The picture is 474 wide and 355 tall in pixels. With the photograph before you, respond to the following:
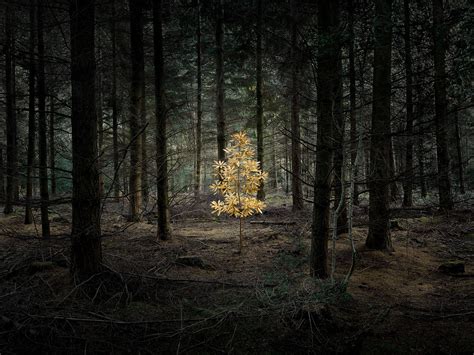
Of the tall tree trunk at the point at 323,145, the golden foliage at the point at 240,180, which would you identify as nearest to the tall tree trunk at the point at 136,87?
the golden foliage at the point at 240,180

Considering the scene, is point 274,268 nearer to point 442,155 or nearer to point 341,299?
point 341,299

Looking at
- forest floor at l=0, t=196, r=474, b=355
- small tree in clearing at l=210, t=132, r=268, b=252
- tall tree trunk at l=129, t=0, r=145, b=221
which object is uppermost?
tall tree trunk at l=129, t=0, r=145, b=221

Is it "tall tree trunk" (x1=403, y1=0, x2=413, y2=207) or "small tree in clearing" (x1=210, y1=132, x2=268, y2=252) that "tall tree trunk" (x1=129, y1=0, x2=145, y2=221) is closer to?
"small tree in clearing" (x1=210, y1=132, x2=268, y2=252)

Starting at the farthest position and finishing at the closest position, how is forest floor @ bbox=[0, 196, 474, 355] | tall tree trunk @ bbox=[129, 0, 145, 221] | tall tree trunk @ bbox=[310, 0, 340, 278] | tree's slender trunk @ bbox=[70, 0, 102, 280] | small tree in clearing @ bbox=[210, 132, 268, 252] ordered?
tall tree trunk @ bbox=[129, 0, 145, 221] → small tree in clearing @ bbox=[210, 132, 268, 252] → tall tree trunk @ bbox=[310, 0, 340, 278] → tree's slender trunk @ bbox=[70, 0, 102, 280] → forest floor @ bbox=[0, 196, 474, 355]

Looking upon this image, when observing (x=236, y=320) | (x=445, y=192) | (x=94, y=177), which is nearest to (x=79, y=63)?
(x=94, y=177)

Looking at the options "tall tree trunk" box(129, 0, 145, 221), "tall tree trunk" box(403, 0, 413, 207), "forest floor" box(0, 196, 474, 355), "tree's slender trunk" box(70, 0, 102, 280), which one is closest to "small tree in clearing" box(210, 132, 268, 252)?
"forest floor" box(0, 196, 474, 355)

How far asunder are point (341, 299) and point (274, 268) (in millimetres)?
2554

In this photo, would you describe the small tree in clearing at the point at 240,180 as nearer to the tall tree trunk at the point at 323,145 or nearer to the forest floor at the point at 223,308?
the forest floor at the point at 223,308

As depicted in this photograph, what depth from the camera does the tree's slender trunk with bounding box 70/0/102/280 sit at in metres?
4.64

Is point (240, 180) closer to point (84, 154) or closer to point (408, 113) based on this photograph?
point (84, 154)

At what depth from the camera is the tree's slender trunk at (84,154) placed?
4.64 metres

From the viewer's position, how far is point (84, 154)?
468cm

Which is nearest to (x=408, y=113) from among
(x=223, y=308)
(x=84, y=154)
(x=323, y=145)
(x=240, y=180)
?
(x=240, y=180)

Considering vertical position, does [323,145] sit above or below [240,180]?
above
